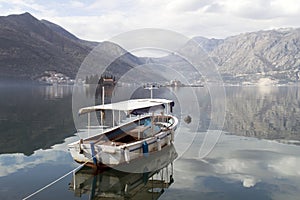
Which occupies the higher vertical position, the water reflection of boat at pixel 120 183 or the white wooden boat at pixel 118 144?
the white wooden boat at pixel 118 144

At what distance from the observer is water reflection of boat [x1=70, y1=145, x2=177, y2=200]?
20170mm

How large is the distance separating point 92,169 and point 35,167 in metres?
4.96

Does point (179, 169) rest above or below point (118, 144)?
below

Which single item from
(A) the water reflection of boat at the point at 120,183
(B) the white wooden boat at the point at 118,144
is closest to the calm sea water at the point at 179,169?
(A) the water reflection of boat at the point at 120,183

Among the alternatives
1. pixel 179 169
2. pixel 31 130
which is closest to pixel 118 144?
pixel 179 169

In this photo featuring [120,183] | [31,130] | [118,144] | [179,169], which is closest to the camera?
[120,183]

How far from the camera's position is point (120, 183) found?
72.2 feet

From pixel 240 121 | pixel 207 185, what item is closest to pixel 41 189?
pixel 207 185

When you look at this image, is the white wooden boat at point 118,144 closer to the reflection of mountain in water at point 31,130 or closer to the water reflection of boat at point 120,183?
the water reflection of boat at point 120,183

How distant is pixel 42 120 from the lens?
49.5m

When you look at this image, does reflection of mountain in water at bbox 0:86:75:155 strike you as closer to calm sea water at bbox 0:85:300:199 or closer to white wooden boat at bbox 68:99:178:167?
calm sea water at bbox 0:85:300:199

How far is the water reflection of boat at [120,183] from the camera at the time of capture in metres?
20.2

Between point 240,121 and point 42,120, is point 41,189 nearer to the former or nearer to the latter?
point 42,120

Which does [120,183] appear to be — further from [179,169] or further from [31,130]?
[31,130]
